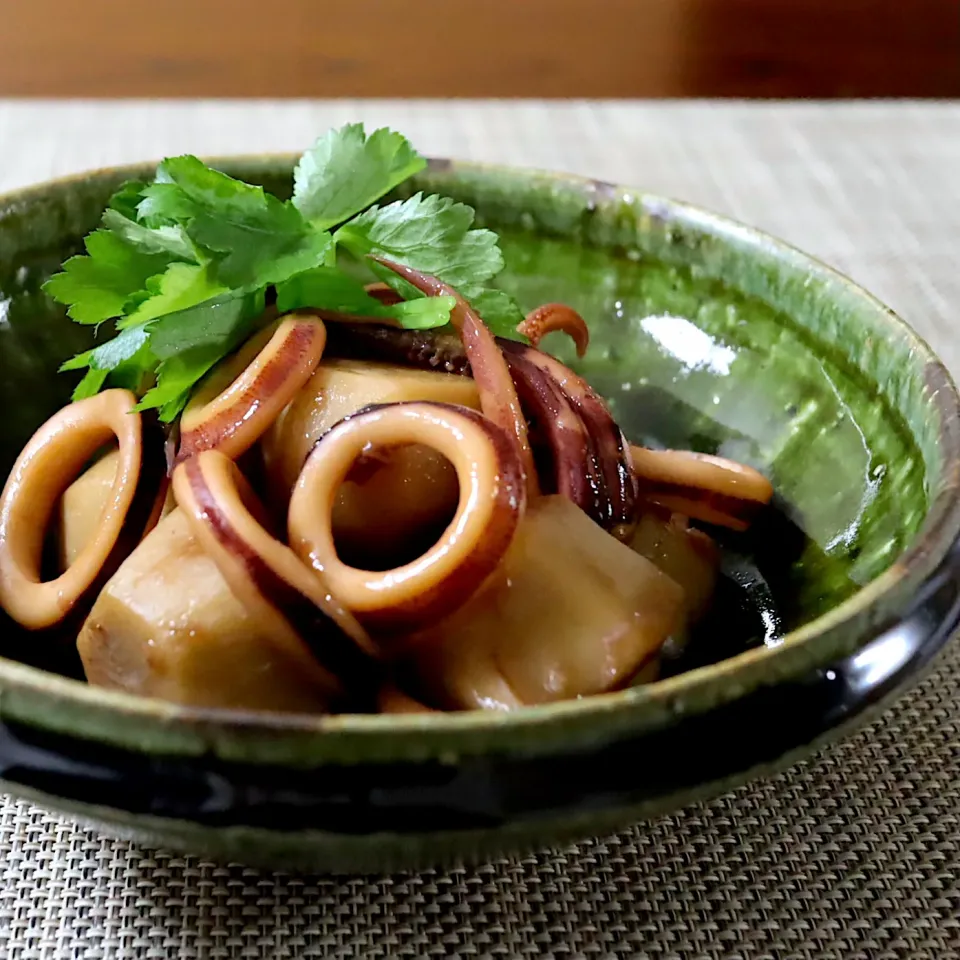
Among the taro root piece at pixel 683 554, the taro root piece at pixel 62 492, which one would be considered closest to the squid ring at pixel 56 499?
the taro root piece at pixel 62 492

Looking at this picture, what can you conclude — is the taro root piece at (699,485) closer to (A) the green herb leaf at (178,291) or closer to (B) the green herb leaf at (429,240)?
(B) the green herb leaf at (429,240)

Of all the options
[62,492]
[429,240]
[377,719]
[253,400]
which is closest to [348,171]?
[429,240]

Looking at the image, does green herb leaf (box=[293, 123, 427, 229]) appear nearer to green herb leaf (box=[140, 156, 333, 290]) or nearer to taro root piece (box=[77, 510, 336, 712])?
green herb leaf (box=[140, 156, 333, 290])

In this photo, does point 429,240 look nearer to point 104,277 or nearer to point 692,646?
point 104,277

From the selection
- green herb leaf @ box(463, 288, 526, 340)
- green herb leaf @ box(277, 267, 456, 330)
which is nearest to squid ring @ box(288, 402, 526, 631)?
green herb leaf @ box(277, 267, 456, 330)

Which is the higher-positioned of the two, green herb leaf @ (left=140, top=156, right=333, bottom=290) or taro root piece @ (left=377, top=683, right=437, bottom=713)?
green herb leaf @ (left=140, top=156, right=333, bottom=290)

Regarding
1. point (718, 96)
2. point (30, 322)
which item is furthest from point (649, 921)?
point (718, 96)

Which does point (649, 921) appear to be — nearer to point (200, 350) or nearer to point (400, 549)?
point (400, 549)
